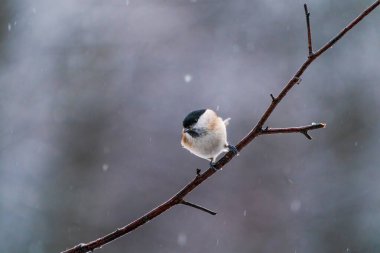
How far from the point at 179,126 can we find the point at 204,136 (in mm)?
5674

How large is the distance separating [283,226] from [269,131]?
22.4ft

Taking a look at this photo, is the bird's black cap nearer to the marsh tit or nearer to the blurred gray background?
the marsh tit

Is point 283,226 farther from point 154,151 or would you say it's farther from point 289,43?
point 289,43

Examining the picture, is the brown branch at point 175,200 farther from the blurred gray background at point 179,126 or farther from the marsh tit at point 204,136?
the blurred gray background at point 179,126

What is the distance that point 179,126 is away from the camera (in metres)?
8.45

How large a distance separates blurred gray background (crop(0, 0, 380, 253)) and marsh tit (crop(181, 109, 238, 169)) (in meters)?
5.07

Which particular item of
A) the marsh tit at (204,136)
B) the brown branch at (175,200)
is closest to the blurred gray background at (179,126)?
the marsh tit at (204,136)

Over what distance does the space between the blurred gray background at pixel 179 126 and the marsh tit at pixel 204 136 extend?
507 centimetres

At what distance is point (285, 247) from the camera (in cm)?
784

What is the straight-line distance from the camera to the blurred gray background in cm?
804

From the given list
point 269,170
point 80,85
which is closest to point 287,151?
point 269,170

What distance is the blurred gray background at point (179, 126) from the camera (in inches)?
316

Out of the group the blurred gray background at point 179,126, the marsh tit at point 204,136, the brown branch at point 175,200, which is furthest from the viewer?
the blurred gray background at point 179,126

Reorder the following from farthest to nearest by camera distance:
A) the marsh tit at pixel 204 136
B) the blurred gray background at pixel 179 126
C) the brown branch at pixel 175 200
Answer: the blurred gray background at pixel 179 126 < the marsh tit at pixel 204 136 < the brown branch at pixel 175 200
